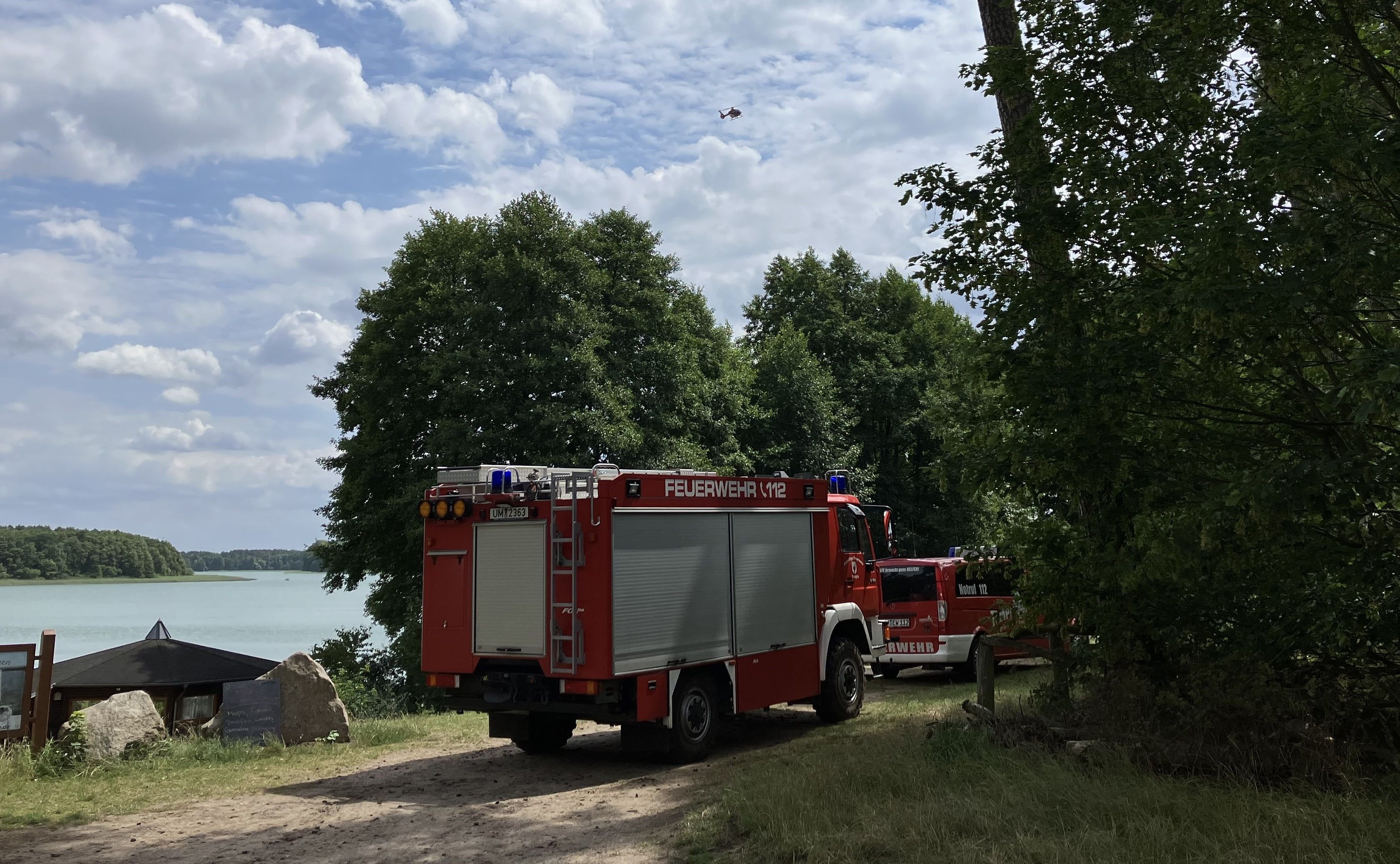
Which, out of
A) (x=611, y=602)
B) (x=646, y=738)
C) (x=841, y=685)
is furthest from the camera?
(x=841, y=685)

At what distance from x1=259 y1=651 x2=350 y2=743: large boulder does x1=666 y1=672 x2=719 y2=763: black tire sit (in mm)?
4402

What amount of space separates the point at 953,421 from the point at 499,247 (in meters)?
20.7

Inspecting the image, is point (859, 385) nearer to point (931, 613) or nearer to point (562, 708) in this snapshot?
point (931, 613)

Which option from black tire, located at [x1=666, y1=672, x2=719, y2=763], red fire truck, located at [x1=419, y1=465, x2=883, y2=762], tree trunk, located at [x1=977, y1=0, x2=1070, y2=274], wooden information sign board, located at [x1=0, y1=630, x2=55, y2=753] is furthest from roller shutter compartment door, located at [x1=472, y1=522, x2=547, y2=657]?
tree trunk, located at [x1=977, y1=0, x2=1070, y2=274]

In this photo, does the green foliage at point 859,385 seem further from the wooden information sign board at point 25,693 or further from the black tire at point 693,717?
the wooden information sign board at point 25,693

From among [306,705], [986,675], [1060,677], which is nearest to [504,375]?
[306,705]

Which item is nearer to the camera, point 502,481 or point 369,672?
point 502,481

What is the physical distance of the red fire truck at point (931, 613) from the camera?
17.7m

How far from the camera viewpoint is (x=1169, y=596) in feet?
29.9

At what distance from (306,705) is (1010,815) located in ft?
28.8

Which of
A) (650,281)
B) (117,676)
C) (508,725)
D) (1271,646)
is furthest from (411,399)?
(1271,646)

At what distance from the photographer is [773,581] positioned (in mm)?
12570

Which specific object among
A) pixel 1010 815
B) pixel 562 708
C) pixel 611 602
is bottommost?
pixel 1010 815

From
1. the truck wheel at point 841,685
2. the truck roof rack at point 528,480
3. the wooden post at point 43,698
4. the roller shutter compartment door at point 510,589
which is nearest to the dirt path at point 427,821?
the roller shutter compartment door at point 510,589
